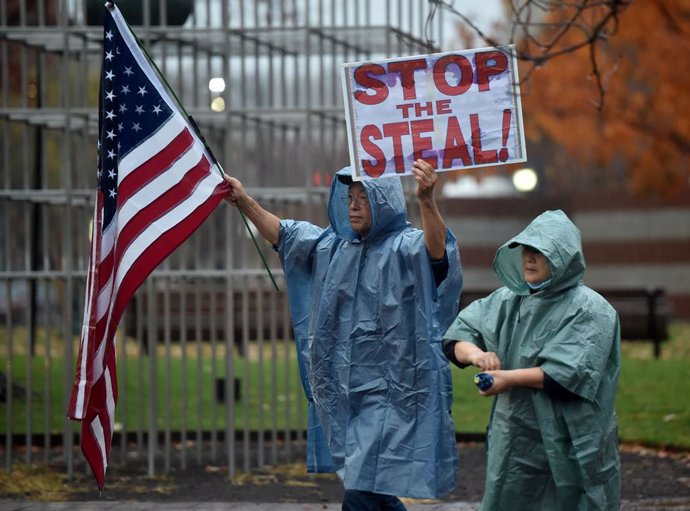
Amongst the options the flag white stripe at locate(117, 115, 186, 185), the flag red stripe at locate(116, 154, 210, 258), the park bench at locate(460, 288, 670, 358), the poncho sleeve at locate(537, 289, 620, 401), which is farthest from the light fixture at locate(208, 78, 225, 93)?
the park bench at locate(460, 288, 670, 358)

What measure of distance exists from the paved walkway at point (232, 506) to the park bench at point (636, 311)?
907cm

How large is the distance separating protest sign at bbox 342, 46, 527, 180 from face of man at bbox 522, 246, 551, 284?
0.66 meters

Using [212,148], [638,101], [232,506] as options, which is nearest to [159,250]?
[232,506]

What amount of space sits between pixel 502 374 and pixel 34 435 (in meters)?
6.30

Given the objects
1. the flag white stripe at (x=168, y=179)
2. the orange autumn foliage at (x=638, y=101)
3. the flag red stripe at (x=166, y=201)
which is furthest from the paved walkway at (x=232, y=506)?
the orange autumn foliage at (x=638, y=101)

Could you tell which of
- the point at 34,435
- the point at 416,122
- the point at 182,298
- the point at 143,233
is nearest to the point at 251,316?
the point at 34,435

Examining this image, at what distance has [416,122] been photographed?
6.38 metres

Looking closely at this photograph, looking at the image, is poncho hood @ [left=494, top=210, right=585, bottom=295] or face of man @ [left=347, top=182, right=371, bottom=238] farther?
face of man @ [left=347, top=182, right=371, bottom=238]

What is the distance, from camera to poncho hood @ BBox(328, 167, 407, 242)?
6387 mm

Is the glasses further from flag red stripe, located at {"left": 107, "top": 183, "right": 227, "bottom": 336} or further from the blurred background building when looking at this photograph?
the blurred background building

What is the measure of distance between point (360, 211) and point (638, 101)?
21203mm

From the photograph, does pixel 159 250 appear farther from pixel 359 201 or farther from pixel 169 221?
pixel 359 201

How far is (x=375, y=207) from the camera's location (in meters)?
6.36

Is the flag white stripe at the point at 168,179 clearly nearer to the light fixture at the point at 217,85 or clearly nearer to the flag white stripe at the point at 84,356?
the flag white stripe at the point at 84,356
